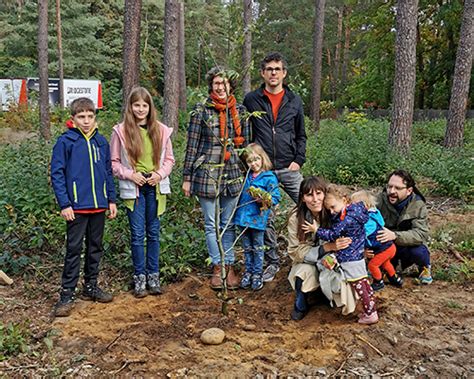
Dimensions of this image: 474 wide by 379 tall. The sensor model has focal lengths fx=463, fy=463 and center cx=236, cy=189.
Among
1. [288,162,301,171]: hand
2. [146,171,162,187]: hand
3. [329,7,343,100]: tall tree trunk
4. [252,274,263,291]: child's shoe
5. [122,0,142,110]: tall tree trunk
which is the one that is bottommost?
[252,274,263,291]: child's shoe

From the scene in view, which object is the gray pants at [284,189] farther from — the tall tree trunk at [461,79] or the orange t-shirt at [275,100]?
the tall tree trunk at [461,79]

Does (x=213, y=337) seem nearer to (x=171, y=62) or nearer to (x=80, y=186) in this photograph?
(x=80, y=186)

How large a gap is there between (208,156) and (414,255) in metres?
2.13

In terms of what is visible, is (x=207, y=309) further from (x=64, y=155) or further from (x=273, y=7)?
(x=273, y=7)

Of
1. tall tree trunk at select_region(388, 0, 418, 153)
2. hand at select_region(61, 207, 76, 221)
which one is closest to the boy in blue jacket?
hand at select_region(61, 207, 76, 221)

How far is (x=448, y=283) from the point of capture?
4.45m

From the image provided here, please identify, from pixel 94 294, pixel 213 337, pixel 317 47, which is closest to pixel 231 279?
pixel 213 337

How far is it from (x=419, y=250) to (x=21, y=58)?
87.7 feet

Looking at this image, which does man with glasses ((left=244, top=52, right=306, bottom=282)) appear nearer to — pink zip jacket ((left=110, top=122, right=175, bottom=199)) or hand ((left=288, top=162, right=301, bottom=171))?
hand ((left=288, top=162, right=301, bottom=171))

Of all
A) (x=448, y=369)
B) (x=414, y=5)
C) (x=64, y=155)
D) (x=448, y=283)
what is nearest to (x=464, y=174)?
(x=448, y=283)

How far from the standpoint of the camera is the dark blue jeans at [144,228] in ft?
14.0

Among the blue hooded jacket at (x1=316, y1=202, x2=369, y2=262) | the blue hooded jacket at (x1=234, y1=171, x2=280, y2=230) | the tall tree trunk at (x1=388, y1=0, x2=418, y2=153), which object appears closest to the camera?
the blue hooded jacket at (x1=316, y1=202, x2=369, y2=262)

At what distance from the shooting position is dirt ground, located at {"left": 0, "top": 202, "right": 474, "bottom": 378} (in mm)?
3127

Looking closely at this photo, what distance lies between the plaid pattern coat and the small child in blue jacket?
0.14 meters
